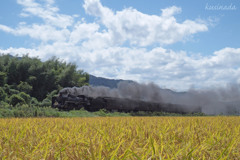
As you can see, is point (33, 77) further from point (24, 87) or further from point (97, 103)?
point (97, 103)

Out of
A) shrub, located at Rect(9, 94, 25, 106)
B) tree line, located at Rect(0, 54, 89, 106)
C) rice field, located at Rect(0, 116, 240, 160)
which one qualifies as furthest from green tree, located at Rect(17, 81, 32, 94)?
rice field, located at Rect(0, 116, 240, 160)

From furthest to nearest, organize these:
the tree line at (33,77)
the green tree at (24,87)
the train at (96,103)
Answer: the tree line at (33,77)
the green tree at (24,87)
the train at (96,103)

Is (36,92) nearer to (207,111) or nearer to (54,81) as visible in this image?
(54,81)

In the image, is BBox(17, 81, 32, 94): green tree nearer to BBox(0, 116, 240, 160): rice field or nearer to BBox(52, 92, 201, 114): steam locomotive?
BBox(52, 92, 201, 114): steam locomotive

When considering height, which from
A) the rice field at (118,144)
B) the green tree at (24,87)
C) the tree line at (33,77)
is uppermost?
the tree line at (33,77)

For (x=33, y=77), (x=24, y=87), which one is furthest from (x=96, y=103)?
(x=33, y=77)

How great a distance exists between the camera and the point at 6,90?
112 ft

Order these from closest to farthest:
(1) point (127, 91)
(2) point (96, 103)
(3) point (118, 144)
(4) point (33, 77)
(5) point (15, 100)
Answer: (3) point (118, 144) < (2) point (96, 103) < (5) point (15, 100) < (1) point (127, 91) < (4) point (33, 77)

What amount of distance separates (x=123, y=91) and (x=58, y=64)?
22099 millimetres

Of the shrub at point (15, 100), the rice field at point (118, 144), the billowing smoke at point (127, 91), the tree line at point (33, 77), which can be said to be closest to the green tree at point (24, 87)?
the tree line at point (33, 77)

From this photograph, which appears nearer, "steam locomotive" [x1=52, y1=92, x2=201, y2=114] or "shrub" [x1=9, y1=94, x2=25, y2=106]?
"steam locomotive" [x1=52, y1=92, x2=201, y2=114]

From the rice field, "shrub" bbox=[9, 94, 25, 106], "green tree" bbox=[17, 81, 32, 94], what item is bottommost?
the rice field

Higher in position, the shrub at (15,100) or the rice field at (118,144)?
the shrub at (15,100)

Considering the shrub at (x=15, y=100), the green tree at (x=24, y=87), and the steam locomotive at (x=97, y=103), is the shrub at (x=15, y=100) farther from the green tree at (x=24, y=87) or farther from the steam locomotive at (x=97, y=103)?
the green tree at (x=24, y=87)
